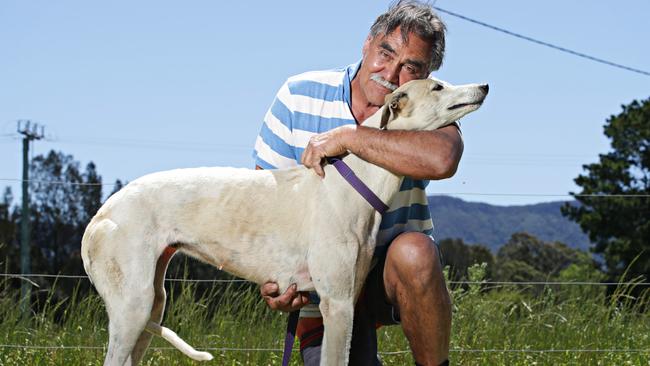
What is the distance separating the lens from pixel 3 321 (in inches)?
216

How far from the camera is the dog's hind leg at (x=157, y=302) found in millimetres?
3381

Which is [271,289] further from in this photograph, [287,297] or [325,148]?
[325,148]

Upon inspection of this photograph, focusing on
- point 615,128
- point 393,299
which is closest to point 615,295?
point 393,299

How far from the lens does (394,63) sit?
3674 millimetres

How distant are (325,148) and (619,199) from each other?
1526 inches

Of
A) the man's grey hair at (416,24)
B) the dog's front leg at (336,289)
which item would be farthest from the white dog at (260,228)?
the man's grey hair at (416,24)

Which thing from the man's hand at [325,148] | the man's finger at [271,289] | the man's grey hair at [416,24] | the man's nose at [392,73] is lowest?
the man's finger at [271,289]

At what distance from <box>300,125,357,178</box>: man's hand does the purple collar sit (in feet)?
0.17

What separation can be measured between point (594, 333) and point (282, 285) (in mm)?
3164

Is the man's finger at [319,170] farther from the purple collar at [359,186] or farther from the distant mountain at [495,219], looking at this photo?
the distant mountain at [495,219]

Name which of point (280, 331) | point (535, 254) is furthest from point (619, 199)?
point (280, 331)

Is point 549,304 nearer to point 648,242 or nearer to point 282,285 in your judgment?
point 282,285

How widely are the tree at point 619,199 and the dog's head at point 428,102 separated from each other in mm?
35643

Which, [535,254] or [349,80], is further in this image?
[535,254]
